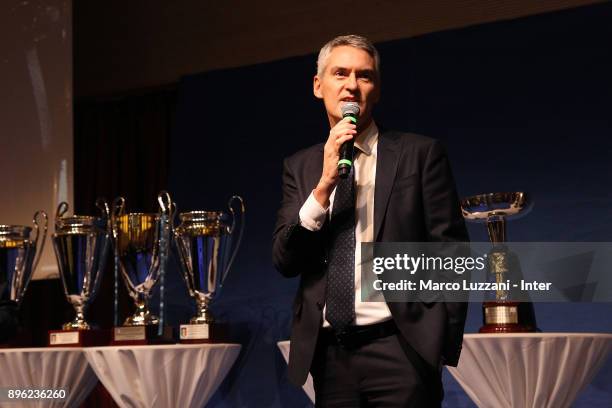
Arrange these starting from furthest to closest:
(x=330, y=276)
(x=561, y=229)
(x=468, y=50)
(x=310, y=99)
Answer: (x=310, y=99) → (x=468, y=50) → (x=561, y=229) → (x=330, y=276)

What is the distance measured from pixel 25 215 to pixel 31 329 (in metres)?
0.87

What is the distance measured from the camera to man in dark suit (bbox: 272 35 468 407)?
75.3 inches

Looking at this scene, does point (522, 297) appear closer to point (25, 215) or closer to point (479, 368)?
point (479, 368)

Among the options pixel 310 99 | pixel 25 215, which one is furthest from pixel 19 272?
pixel 310 99

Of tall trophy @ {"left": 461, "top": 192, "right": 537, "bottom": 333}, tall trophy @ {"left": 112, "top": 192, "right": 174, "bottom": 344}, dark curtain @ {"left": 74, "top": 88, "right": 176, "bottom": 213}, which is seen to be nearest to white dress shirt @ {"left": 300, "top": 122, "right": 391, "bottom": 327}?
tall trophy @ {"left": 461, "top": 192, "right": 537, "bottom": 333}

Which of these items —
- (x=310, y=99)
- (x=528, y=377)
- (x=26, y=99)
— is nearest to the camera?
(x=528, y=377)

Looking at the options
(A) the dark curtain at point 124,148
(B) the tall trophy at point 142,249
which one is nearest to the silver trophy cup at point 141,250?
(B) the tall trophy at point 142,249

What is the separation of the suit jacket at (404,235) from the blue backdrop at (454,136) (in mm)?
1636

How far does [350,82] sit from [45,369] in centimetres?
205

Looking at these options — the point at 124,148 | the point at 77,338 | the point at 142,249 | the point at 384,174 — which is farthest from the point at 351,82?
the point at 124,148

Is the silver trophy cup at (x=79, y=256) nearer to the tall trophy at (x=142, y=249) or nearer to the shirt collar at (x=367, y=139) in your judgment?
the tall trophy at (x=142, y=249)

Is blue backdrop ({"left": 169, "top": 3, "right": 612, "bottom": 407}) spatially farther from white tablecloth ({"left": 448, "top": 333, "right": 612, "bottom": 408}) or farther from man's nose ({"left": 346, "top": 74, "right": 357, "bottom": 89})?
man's nose ({"left": 346, "top": 74, "right": 357, "bottom": 89})

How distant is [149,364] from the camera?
333 cm

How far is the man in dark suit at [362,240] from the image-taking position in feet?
6.28
